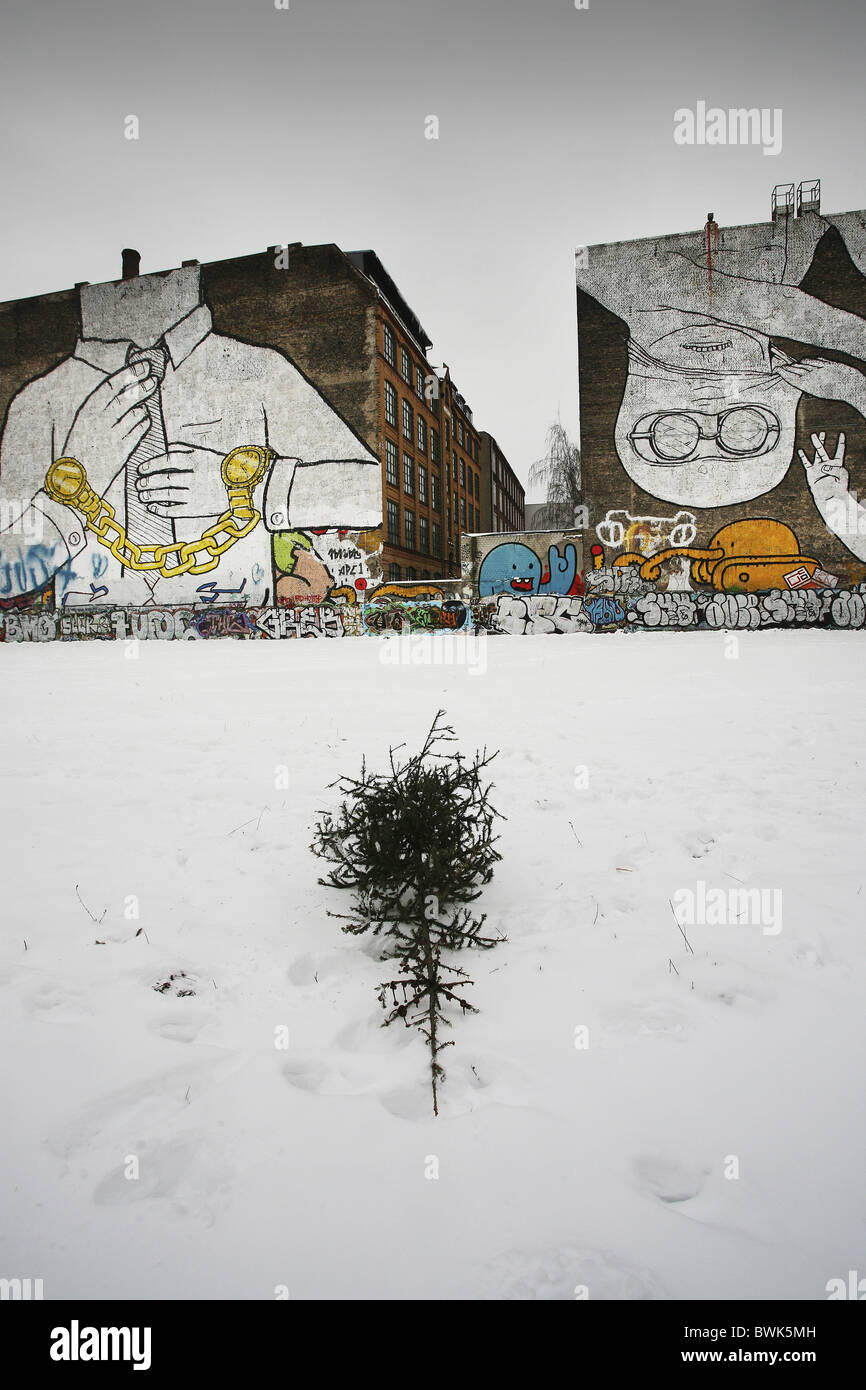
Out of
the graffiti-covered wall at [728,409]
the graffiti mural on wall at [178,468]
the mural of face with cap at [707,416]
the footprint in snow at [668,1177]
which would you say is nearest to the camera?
the footprint in snow at [668,1177]

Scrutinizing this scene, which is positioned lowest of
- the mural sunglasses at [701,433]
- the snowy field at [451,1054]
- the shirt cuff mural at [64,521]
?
the snowy field at [451,1054]

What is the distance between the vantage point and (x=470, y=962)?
3.14 metres

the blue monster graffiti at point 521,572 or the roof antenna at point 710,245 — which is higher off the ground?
the roof antenna at point 710,245

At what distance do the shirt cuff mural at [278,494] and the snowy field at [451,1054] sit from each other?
2185cm

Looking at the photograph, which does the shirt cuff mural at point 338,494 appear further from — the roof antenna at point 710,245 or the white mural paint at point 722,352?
the roof antenna at point 710,245

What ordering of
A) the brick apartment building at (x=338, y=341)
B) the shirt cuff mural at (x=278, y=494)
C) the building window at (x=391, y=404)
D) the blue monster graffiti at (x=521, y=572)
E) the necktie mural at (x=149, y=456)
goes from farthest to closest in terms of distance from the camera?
1. the necktie mural at (x=149, y=456)
2. the building window at (x=391, y=404)
3. the shirt cuff mural at (x=278, y=494)
4. the brick apartment building at (x=338, y=341)
5. the blue monster graffiti at (x=521, y=572)

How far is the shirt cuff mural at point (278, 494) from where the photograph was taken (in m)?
26.0

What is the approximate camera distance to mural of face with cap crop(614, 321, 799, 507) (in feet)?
74.3

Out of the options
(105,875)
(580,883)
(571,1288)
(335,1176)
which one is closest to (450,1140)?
(335,1176)

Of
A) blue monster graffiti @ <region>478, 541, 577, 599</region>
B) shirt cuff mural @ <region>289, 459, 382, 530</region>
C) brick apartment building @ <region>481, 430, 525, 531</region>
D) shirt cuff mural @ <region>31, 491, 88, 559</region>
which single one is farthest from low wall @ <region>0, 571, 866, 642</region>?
brick apartment building @ <region>481, 430, 525, 531</region>

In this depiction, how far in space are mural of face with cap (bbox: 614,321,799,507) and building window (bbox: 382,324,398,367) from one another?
31.3ft

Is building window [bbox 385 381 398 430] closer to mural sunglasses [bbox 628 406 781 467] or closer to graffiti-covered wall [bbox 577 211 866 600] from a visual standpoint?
graffiti-covered wall [bbox 577 211 866 600]

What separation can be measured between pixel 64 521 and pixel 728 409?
26.6m

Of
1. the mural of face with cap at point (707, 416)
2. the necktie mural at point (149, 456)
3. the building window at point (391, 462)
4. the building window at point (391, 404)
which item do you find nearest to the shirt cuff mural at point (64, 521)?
the necktie mural at point (149, 456)
